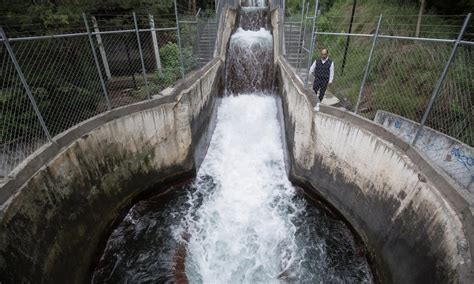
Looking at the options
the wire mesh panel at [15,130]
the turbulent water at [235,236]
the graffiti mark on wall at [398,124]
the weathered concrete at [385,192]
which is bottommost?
the turbulent water at [235,236]

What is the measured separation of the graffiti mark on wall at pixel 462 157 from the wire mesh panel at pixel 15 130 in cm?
778

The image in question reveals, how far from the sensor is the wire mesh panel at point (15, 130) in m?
4.67

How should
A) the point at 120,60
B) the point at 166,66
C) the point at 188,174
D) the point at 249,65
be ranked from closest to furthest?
the point at 188,174 < the point at 120,60 < the point at 166,66 < the point at 249,65

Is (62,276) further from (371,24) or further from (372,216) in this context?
(371,24)

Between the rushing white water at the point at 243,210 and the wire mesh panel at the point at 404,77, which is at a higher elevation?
the wire mesh panel at the point at 404,77

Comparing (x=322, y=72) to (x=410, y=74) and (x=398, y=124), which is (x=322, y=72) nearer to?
(x=398, y=124)

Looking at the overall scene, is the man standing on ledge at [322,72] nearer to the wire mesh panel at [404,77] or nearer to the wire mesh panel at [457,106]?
the wire mesh panel at [404,77]

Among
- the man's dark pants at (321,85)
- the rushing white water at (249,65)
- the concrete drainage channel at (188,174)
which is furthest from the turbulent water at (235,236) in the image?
the rushing white water at (249,65)

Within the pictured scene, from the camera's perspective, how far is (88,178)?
557cm

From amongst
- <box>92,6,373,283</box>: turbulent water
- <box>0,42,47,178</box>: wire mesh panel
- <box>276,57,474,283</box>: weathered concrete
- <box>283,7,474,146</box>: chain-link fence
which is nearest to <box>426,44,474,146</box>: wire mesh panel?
<box>283,7,474,146</box>: chain-link fence

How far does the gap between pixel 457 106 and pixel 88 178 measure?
26.3 ft

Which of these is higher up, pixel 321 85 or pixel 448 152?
pixel 321 85

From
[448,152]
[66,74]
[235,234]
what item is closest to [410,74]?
[448,152]

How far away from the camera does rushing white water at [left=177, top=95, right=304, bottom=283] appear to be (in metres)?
5.46
